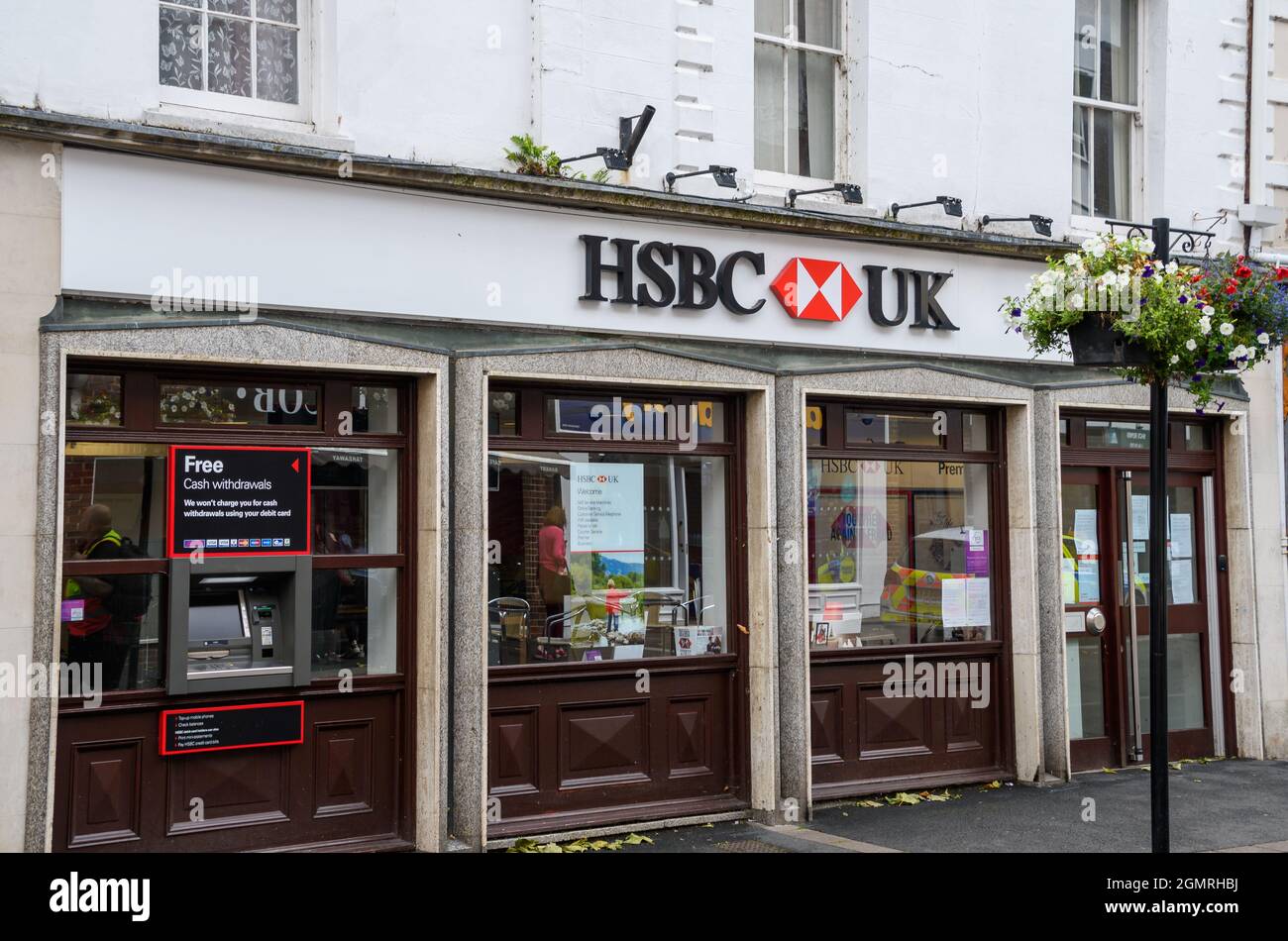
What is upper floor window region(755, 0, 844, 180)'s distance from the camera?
33.8 ft

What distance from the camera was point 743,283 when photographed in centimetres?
960

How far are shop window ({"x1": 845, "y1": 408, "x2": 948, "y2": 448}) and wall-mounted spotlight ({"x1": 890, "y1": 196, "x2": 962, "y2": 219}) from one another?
4.81 feet

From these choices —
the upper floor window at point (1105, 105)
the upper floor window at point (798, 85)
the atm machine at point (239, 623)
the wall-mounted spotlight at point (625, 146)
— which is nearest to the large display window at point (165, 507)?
the atm machine at point (239, 623)

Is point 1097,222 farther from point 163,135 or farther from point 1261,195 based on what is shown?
point 163,135

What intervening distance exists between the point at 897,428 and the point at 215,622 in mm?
5182

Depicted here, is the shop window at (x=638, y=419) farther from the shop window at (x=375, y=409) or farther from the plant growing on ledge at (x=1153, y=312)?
the plant growing on ledge at (x=1153, y=312)

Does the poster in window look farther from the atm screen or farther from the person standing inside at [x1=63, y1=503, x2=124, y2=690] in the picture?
the person standing inside at [x1=63, y1=503, x2=124, y2=690]

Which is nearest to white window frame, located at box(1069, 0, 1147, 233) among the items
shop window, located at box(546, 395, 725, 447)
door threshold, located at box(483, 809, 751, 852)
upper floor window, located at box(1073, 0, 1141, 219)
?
upper floor window, located at box(1073, 0, 1141, 219)

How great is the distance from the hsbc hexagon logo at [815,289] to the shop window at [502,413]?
206cm

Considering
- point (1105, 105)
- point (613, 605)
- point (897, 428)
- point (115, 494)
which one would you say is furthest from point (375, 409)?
point (1105, 105)

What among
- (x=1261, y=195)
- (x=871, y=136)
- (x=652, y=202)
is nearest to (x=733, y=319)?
(x=652, y=202)

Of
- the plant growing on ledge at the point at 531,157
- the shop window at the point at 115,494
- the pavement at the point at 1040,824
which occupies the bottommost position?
the pavement at the point at 1040,824

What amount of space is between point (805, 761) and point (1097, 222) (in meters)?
5.28

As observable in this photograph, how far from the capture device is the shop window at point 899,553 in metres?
10.3
